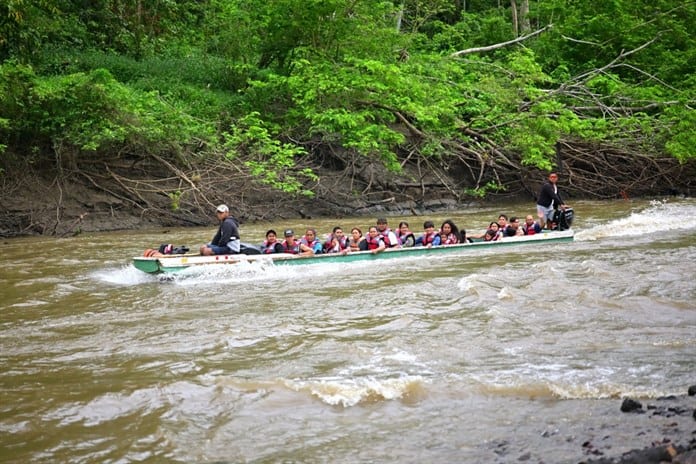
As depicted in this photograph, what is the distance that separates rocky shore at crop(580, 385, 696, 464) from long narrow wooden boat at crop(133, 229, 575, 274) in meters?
8.23

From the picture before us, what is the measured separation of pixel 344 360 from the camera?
811cm

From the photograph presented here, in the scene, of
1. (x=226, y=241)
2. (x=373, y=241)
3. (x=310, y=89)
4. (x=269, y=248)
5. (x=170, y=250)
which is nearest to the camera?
(x=170, y=250)

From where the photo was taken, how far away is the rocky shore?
4.88 m

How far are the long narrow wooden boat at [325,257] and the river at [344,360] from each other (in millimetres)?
166

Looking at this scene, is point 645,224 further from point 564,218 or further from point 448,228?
point 448,228

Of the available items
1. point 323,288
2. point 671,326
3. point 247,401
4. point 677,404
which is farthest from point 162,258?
point 677,404

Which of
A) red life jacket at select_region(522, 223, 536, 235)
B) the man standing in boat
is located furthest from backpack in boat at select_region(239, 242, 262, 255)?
the man standing in boat

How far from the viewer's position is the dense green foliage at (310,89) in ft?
67.9

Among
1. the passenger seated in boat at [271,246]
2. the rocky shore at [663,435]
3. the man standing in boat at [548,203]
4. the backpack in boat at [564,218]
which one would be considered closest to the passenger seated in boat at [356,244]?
the passenger seated in boat at [271,246]

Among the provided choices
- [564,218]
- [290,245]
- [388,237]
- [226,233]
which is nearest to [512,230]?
[564,218]

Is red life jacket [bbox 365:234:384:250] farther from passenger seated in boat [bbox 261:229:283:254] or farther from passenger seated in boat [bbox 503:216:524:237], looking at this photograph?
passenger seated in boat [bbox 503:216:524:237]

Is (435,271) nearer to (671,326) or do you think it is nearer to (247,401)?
(671,326)

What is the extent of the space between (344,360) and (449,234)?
8.12 metres

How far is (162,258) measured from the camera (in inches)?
519
